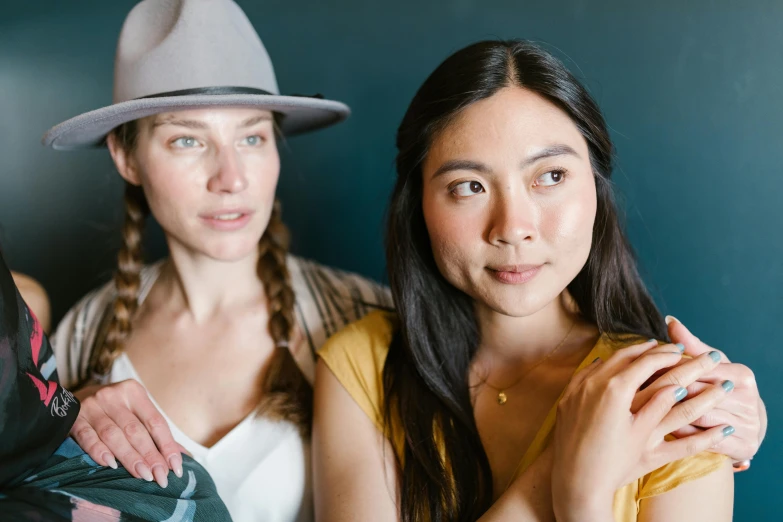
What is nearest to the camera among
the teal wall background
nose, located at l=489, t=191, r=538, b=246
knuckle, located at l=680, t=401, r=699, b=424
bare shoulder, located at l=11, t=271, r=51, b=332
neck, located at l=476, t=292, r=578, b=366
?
knuckle, located at l=680, t=401, r=699, b=424

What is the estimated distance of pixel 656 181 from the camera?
1.75 meters

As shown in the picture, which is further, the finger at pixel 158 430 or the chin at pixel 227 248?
the chin at pixel 227 248

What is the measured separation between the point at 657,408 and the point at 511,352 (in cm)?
40

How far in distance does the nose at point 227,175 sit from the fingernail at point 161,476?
0.60m

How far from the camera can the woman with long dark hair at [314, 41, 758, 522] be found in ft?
3.74

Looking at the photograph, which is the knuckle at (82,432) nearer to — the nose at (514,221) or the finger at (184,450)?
the finger at (184,450)

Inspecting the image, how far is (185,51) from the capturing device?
1.61 m

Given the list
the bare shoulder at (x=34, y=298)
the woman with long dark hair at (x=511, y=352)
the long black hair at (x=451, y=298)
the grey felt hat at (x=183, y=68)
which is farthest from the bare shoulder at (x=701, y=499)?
the bare shoulder at (x=34, y=298)

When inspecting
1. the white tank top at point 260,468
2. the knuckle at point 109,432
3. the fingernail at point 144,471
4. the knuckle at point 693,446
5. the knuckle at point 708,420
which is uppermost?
the knuckle at point 708,420

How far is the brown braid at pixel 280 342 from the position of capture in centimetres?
160

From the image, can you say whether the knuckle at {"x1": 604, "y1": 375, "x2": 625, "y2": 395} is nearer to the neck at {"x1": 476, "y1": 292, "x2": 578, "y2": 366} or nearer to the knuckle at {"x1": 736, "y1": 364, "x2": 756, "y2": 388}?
the knuckle at {"x1": 736, "y1": 364, "x2": 756, "y2": 388}

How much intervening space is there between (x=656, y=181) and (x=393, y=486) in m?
0.93

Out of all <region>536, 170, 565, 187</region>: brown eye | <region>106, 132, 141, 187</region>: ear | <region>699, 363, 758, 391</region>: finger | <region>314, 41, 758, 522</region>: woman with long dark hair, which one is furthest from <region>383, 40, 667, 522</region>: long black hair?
<region>106, 132, 141, 187</region>: ear

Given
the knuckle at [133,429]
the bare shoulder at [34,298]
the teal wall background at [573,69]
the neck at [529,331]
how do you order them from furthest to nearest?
the bare shoulder at [34,298]
the teal wall background at [573,69]
the neck at [529,331]
the knuckle at [133,429]
